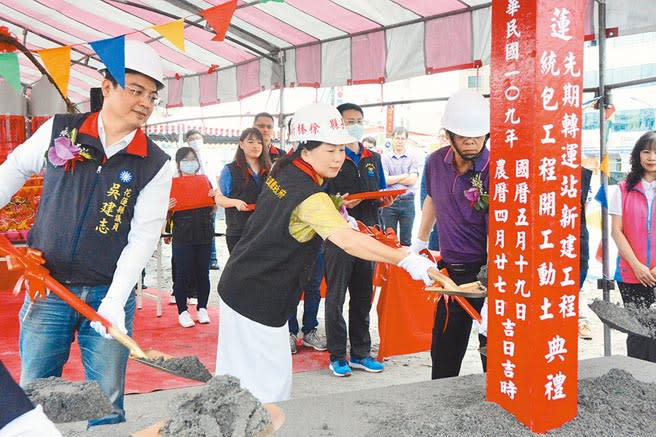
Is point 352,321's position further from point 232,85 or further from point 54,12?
point 54,12

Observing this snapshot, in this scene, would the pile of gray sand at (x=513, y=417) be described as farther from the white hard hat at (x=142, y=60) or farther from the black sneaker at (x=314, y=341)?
the black sneaker at (x=314, y=341)

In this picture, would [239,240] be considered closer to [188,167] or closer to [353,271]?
[353,271]

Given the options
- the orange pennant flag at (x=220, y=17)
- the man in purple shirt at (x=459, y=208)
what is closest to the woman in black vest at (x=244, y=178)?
the orange pennant flag at (x=220, y=17)

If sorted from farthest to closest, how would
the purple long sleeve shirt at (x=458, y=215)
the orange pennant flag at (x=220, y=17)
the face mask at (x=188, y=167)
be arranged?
1. the face mask at (x=188, y=167)
2. the orange pennant flag at (x=220, y=17)
3. the purple long sleeve shirt at (x=458, y=215)

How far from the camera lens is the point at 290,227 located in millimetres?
2053

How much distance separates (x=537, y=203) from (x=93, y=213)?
4.27 ft

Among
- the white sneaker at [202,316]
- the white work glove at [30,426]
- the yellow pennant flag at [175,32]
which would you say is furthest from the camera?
the white sneaker at [202,316]

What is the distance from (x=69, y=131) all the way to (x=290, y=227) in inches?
29.8

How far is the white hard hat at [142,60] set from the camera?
1.88 meters

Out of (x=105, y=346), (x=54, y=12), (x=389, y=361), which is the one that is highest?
(x=54, y=12)

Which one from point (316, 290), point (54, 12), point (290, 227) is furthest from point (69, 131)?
point (54, 12)

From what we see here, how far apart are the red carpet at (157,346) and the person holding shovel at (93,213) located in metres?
1.59

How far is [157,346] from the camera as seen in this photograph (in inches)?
170

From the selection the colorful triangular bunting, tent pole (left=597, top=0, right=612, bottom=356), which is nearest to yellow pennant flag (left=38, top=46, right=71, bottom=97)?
the colorful triangular bunting
